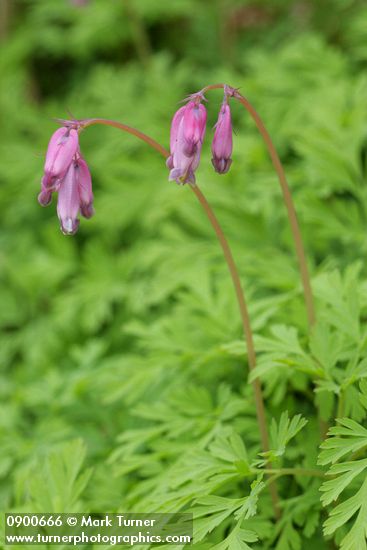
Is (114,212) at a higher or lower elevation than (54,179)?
higher

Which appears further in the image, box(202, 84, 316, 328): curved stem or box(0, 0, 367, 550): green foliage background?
box(0, 0, 367, 550): green foliage background

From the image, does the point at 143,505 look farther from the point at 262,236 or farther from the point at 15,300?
the point at 15,300

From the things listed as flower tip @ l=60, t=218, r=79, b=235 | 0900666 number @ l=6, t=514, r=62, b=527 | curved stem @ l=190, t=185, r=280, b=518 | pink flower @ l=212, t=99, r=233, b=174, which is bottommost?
0900666 number @ l=6, t=514, r=62, b=527

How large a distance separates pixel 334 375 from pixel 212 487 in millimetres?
474

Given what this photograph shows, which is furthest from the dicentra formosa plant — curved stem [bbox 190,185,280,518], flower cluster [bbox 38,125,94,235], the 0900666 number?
the 0900666 number

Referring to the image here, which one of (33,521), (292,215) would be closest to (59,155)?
(292,215)

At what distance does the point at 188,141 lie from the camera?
63.9 inches

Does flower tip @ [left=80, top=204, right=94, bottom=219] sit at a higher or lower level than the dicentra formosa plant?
lower

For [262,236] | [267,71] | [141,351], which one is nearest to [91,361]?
[141,351]

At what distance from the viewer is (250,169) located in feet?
11.7

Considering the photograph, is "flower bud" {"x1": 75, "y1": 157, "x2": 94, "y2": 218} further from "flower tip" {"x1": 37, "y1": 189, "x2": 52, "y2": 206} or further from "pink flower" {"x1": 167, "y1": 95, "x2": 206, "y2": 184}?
"pink flower" {"x1": 167, "y1": 95, "x2": 206, "y2": 184}

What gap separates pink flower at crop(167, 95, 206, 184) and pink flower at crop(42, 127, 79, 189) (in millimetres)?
247

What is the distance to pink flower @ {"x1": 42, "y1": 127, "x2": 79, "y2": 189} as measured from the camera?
1.67 metres

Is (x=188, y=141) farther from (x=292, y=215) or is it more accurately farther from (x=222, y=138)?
(x=292, y=215)
